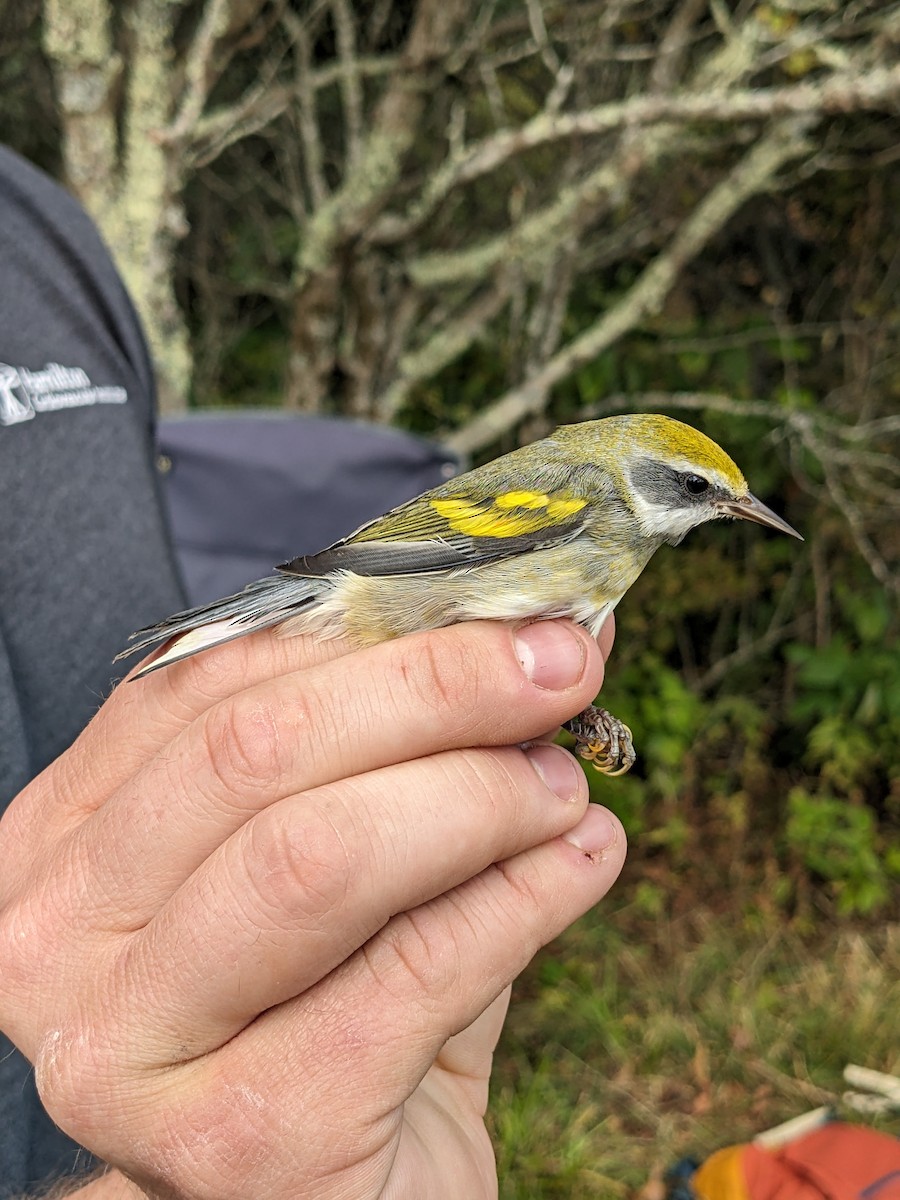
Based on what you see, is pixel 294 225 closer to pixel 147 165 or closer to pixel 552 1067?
pixel 147 165

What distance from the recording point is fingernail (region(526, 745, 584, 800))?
1.05 meters

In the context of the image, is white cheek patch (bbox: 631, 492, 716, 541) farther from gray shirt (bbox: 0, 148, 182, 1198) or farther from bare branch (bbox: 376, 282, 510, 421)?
bare branch (bbox: 376, 282, 510, 421)

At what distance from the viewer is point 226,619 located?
3.80 feet

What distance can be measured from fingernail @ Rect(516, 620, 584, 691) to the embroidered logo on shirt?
0.96 m

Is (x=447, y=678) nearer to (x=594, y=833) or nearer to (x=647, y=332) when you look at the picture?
(x=594, y=833)

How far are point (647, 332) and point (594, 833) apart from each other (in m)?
3.58

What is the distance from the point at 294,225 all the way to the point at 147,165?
273 centimetres

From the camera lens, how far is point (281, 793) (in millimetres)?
952

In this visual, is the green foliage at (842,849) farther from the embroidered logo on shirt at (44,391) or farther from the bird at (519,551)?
the embroidered logo on shirt at (44,391)

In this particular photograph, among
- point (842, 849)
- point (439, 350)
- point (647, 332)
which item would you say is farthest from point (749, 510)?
point (842, 849)

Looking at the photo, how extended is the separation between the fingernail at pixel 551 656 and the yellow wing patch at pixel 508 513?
10.8 inches

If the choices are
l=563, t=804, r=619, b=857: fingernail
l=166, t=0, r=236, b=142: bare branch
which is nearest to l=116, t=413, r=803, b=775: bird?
l=563, t=804, r=619, b=857: fingernail

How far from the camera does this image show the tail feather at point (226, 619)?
44.4 inches

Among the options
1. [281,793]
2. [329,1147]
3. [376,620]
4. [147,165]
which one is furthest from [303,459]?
[329,1147]
